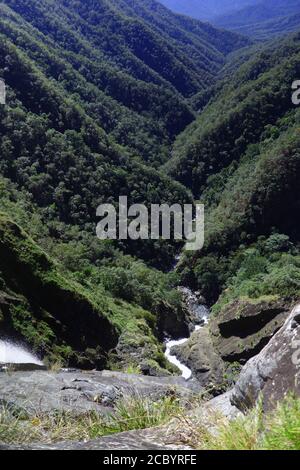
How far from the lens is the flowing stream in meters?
56.3

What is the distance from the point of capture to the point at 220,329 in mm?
56844

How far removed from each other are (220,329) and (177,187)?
54917mm

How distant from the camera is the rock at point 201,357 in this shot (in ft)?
173

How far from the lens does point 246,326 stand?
2128 inches

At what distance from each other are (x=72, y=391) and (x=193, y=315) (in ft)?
223

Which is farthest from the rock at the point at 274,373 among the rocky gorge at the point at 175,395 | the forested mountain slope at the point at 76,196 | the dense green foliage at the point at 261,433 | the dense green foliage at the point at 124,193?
the forested mountain slope at the point at 76,196

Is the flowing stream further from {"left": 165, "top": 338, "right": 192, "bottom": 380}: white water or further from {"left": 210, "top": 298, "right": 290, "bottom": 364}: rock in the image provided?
{"left": 210, "top": 298, "right": 290, "bottom": 364}: rock

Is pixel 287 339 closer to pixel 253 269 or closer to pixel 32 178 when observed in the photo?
pixel 253 269

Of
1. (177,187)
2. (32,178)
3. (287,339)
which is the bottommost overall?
(287,339)

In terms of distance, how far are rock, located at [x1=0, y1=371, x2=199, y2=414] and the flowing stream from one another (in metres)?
45.8

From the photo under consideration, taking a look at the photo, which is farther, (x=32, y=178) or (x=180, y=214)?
(x=180, y=214)

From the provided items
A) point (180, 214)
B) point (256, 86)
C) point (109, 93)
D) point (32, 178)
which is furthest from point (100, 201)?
point (109, 93)

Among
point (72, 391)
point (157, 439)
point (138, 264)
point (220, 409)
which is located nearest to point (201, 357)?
point (138, 264)

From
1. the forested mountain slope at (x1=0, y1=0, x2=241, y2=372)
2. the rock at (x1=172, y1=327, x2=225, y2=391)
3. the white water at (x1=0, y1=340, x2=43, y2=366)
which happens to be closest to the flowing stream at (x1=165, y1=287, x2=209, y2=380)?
the rock at (x1=172, y1=327, x2=225, y2=391)
